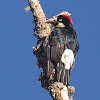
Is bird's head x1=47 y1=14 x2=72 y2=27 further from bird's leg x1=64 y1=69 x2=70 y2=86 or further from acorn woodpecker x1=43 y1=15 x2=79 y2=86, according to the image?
bird's leg x1=64 y1=69 x2=70 y2=86

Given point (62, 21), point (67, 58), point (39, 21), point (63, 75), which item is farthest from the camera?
point (62, 21)

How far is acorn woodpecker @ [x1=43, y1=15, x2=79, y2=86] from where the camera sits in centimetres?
655

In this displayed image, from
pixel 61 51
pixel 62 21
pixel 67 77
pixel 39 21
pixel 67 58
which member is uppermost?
pixel 62 21

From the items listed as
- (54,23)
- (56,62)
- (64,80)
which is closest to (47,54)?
(56,62)

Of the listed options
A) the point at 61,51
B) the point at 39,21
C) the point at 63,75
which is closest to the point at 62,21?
the point at 39,21

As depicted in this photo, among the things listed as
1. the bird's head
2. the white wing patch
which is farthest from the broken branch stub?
the white wing patch

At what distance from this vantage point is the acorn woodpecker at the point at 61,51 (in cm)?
655

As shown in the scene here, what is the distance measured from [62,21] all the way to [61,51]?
3.82 ft

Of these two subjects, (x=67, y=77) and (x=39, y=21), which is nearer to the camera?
(x=67, y=77)

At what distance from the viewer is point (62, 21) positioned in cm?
760

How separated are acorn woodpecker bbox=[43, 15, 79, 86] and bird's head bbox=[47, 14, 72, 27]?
1.20ft

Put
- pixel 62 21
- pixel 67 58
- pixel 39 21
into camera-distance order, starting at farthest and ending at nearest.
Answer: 1. pixel 62 21
2. pixel 39 21
3. pixel 67 58

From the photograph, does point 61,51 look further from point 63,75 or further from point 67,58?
point 63,75

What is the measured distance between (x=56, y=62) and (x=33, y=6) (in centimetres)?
151
